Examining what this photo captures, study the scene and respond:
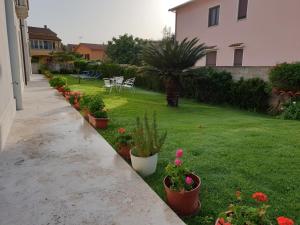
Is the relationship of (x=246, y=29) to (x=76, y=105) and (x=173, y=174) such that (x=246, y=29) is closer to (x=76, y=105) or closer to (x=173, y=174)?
(x=76, y=105)

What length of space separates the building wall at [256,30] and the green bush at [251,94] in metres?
3.84

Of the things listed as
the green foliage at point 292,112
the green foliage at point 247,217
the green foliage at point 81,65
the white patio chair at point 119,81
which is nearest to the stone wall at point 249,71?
the green foliage at point 292,112

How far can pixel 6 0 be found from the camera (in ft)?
24.3

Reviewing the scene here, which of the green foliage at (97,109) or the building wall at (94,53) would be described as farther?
the building wall at (94,53)

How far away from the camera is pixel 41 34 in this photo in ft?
146

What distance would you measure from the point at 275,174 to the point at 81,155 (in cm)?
315

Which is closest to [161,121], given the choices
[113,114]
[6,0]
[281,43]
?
[113,114]

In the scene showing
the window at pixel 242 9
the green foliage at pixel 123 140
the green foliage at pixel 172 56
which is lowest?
the green foliage at pixel 123 140

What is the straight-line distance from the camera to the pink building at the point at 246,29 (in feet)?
44.0

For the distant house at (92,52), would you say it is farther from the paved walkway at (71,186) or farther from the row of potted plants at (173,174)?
the row of potted plants at (173,174)

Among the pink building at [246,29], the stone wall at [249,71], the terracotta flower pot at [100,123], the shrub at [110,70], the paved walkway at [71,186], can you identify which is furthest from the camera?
the shrub at [110,70]

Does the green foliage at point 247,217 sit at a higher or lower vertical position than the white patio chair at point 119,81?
lower

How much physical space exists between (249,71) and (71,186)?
10.3m

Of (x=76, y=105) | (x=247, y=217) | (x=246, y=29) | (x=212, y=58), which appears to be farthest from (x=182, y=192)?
(x=212, y=58)
